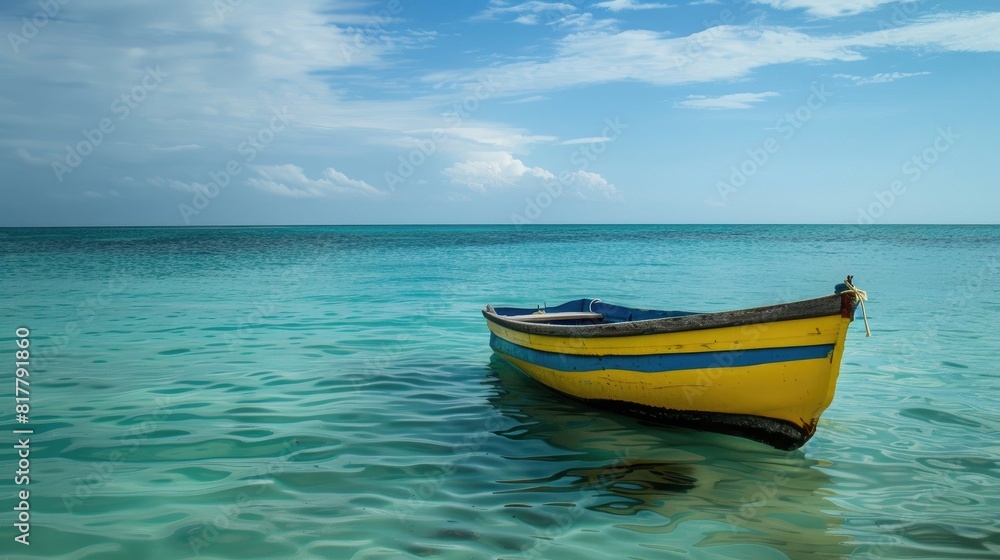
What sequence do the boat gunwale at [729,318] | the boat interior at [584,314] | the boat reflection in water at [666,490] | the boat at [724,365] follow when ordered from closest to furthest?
1. the boat reflection in water at [666,490]
2. the boat gunwale at [729,318]
3. the boat at [724,365]
4. the boat interior at [584,314]

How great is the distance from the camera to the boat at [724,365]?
5.64 metres

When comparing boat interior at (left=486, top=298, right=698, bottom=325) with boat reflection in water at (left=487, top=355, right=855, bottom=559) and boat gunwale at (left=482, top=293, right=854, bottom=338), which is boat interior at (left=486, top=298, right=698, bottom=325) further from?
boat reflection in water at (left=487, top=355, right=855, bottom=559)

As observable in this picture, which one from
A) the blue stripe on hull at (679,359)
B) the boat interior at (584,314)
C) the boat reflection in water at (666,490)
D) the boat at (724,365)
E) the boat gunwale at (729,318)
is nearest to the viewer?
the boat reflection in water at (666,490)

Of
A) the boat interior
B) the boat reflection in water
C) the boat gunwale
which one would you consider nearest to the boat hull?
the boat gunwale

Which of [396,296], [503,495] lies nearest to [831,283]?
[396,296]

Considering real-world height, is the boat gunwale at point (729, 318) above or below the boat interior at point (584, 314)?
above

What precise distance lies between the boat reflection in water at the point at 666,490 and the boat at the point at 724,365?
28 centimetres

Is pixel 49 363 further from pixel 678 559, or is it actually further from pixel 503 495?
pixel 678 559

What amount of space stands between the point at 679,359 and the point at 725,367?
18.3 inches

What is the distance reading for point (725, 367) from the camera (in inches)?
245

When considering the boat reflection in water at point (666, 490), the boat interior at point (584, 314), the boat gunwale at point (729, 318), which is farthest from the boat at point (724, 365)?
the boat interior at point (584, 314)

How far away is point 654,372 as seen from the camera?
22.3 ft

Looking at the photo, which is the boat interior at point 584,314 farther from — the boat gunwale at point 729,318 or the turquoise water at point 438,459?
the boat gunwale at point 729,318

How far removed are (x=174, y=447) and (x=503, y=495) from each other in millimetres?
3497
